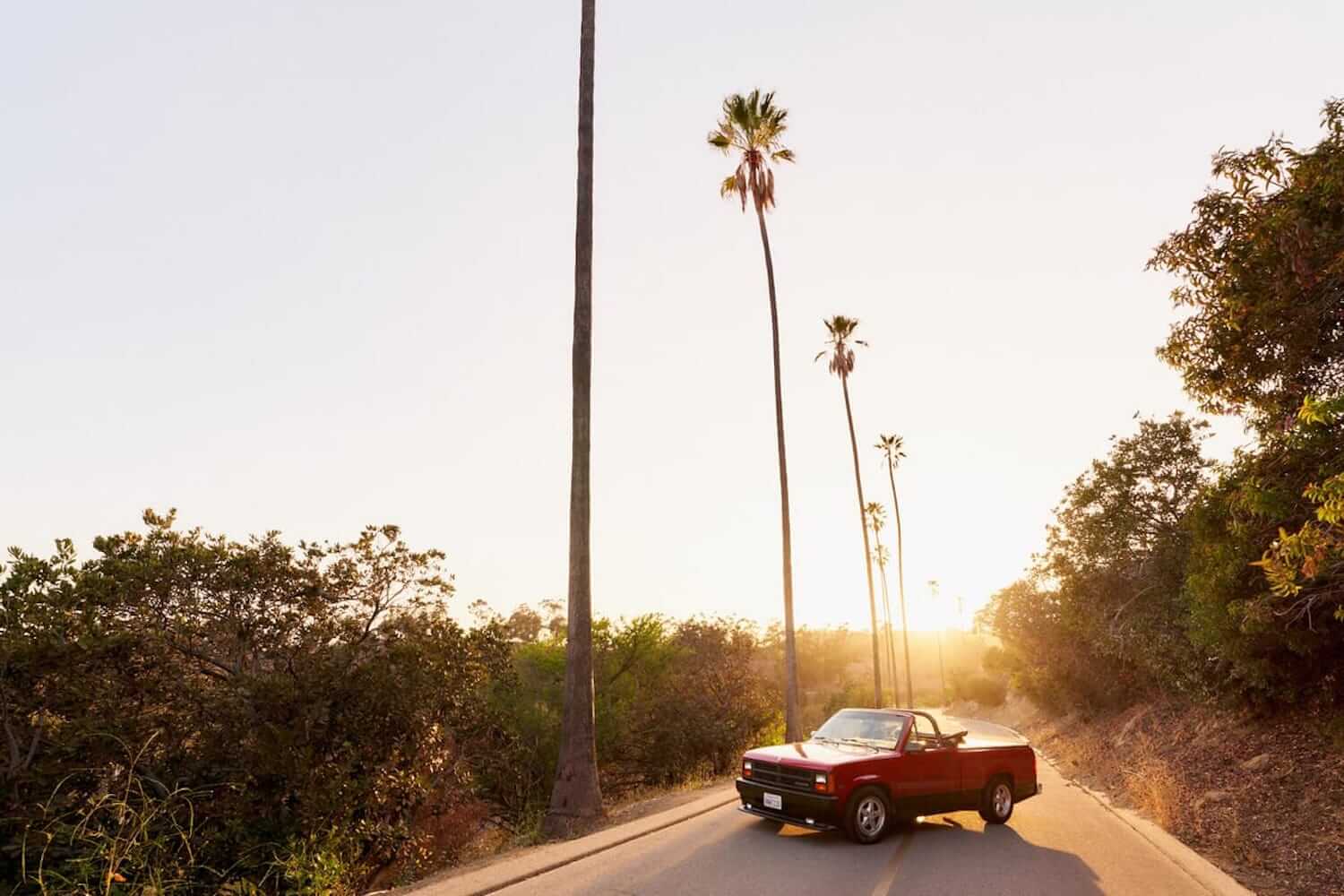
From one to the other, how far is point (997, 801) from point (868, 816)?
282cm

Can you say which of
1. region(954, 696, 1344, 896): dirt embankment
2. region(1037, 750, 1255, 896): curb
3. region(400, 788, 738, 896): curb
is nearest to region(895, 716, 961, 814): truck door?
region(1037, 750, 1255, 896): curb

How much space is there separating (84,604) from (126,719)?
2.01 m

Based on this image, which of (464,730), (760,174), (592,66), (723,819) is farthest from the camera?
(760,174)

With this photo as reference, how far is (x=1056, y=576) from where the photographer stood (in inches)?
1118

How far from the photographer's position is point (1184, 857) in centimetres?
986

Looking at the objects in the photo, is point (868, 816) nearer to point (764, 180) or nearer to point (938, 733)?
point (938, 733)

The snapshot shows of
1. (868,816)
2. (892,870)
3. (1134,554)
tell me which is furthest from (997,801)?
(1134,554)

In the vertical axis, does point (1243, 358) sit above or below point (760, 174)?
below

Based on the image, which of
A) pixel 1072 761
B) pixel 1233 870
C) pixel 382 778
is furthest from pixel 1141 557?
pixel 382 778

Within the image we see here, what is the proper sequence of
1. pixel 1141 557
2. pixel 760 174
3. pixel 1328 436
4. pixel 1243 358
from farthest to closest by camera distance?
pixel 760 174
pixel 1141 557
pixel 1243 358
pixel 1328 436

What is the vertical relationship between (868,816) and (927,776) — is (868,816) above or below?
below

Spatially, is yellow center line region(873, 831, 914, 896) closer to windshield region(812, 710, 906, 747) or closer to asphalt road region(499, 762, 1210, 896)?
asphalt road region(499, 762, 1210, 896)

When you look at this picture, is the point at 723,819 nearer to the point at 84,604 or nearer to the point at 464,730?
the point at 464,730

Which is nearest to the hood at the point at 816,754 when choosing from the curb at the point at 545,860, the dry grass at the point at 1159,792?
the curb at the point at 545,860
